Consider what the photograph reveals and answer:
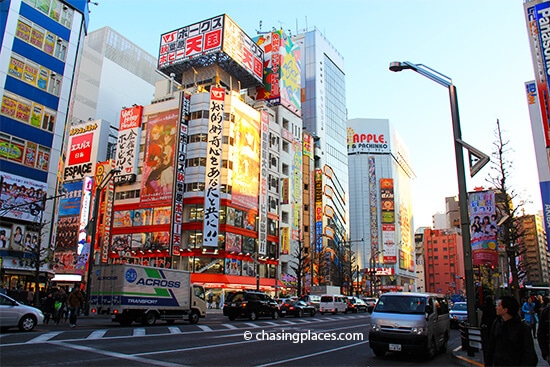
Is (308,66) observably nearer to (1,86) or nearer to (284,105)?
(284,105)

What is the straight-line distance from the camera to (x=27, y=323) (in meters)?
17.5

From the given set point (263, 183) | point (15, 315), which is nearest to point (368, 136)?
point (263, 183)

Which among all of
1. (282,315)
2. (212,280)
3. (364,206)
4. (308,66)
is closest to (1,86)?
(282,315)

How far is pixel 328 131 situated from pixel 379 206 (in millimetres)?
40100

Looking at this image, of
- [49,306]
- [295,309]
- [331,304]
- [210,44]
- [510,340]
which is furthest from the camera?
[210,44]

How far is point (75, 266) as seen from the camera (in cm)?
6456

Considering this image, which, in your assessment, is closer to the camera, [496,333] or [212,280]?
[496,333]

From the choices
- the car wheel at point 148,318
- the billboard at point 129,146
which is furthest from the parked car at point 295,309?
the billboard at point 129,146

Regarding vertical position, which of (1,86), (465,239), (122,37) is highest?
(122,37)

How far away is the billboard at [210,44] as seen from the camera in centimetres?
6731

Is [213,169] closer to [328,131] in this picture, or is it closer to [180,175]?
[180,175]

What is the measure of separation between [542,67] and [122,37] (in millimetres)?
108417

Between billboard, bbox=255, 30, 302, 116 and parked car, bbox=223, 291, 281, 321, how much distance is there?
5345 centimetres

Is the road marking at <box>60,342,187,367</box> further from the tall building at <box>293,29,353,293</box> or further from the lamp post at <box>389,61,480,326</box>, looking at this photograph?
the tall building at <box>293,29,353,293</box>
